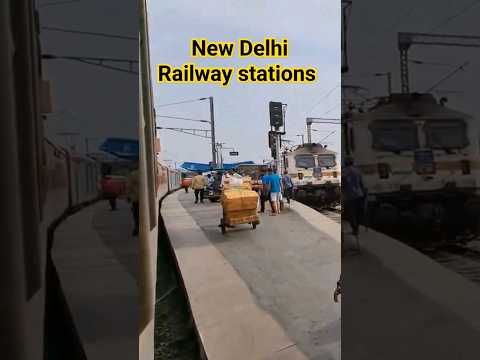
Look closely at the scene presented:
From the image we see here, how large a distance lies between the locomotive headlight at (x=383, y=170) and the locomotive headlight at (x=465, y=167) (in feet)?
0.87

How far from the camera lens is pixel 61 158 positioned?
91cm

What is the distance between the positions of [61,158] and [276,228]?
6.59 m

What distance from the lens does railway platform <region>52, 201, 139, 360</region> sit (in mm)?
927

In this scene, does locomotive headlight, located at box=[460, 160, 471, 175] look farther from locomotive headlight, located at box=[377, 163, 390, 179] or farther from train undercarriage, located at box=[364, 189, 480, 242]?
locomotive headlight, located at box=[377, 163, 390, 179]

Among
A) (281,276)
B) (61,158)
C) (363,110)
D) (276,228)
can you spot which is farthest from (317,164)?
(61,158)

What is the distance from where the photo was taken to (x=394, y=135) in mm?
1386

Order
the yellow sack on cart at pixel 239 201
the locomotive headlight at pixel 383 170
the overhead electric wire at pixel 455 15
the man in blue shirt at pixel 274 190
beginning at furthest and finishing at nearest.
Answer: the man in blue shirt at pixel 274 190, the yellow sack on cart at pixel 239 201, the locomotive headlight at pixel 383 170, the overhead electric wire at pixel 455 15

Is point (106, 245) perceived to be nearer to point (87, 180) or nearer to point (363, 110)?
point (87, 180)

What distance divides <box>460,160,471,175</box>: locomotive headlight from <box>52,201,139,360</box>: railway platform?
1313mm

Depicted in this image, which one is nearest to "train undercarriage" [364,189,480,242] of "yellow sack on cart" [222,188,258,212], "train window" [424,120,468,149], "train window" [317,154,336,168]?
"train window" [424,120,468,149]

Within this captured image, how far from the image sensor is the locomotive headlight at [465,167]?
1271 mm

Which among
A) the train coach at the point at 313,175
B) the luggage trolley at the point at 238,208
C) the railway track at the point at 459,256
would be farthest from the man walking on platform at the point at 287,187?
the railway track at the point at 459,256

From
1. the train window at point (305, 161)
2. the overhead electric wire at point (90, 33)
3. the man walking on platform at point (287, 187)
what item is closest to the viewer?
the overhead electric wire at point (90, 33)

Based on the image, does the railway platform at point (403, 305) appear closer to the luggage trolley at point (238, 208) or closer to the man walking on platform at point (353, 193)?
the man walking on platform at point (353, 193)
